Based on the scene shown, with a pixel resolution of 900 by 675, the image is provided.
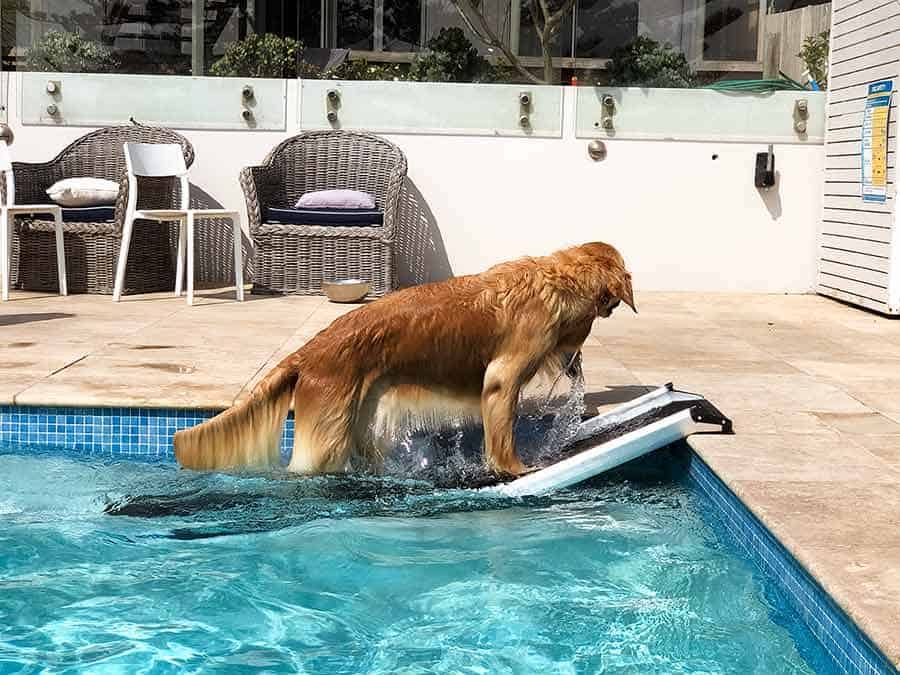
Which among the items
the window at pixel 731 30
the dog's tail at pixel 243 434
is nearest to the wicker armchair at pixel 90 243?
the window at pixel 731 30

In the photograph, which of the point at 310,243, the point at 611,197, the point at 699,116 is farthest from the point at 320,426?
the point at 699,116

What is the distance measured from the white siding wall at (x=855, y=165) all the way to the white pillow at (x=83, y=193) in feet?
14.7

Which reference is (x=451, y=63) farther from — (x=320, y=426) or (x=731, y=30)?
(x=320, y=426)

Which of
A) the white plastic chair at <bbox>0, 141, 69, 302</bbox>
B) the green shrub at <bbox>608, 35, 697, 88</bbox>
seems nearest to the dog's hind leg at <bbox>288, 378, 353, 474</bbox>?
the white plastic chair at <bbox>0, 141, 69, 302</bbox>

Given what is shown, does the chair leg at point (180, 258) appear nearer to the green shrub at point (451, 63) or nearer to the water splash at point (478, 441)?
the green shrub at point (451, 63)

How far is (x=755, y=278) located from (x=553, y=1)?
2.38 metres

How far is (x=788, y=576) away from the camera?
2615mm

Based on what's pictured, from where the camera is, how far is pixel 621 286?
3.53m

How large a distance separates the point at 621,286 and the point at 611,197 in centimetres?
466

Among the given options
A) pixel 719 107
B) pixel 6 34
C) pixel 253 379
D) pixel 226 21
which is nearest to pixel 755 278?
pixel 719 107

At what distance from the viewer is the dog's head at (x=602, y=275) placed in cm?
349

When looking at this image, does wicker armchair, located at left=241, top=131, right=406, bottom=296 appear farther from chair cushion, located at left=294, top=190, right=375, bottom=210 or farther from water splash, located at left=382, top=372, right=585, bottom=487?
water splash, located at left=382, top=372, right=585, bottom=487

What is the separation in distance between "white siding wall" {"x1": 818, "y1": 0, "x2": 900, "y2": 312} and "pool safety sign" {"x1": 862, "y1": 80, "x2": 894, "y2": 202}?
0.06 meters

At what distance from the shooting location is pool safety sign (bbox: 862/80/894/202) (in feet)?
22.7
